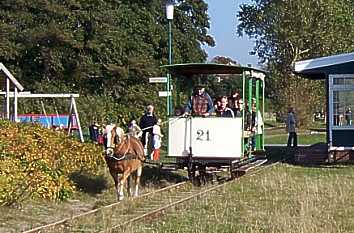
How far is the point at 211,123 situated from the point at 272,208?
5.47 metres

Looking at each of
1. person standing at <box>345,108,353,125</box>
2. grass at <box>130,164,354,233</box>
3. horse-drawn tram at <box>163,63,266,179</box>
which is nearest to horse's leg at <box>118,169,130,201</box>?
grass at <box>130,164,354,233</box>

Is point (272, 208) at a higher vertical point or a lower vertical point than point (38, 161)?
lower

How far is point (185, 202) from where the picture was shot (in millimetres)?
16594

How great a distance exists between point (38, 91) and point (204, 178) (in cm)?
3338

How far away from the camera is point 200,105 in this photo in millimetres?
21047

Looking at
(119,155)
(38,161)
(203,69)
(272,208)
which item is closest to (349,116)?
(203,69)

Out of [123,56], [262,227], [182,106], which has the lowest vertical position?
[262,227]

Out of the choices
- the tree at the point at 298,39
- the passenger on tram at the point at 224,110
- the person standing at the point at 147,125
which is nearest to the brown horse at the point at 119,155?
the passenger on tram at the point at 224,110

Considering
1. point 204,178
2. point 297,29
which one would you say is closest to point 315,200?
point 204,178

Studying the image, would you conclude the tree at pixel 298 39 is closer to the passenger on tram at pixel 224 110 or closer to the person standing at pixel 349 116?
the person standing at pixel 349 116

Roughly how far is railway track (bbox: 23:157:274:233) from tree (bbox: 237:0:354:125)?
3758 centimetres

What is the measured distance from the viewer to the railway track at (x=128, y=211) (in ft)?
43.7

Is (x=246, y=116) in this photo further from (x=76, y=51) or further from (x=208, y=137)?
(x=76, y=51)

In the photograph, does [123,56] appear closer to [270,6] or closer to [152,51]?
[152,51]
